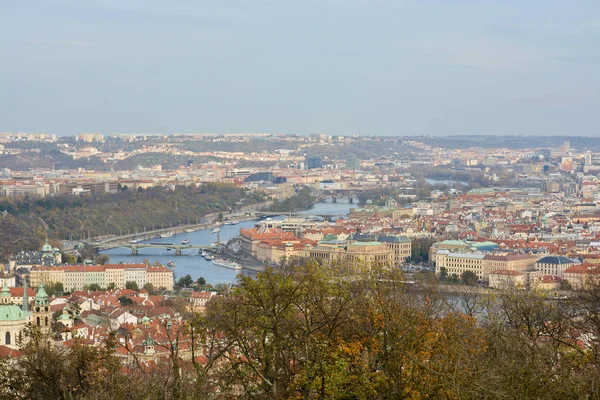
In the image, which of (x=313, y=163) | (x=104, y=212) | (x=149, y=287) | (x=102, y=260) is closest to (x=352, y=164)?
(x=313, y=163)

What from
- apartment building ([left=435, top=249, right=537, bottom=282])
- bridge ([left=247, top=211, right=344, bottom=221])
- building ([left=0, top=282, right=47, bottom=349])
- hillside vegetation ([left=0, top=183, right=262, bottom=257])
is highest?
building ([left=0, top=282, right=47, bottom=349])

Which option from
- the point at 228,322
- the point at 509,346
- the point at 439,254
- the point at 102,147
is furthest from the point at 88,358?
the point at 102,147

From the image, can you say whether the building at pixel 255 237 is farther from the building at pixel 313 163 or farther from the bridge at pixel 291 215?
the building at pixel 313 163

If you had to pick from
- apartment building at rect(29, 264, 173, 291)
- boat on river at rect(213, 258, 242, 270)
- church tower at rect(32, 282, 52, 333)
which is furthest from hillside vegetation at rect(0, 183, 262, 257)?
church tower at rect(32, 282, 52, 333)

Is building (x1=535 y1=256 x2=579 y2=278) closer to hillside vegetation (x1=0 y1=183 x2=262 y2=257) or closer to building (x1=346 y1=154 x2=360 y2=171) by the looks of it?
hillside vegetation (x1=0 y1=183 x2=262 y2=257)

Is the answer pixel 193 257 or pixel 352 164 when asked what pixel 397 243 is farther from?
pixel 352 164

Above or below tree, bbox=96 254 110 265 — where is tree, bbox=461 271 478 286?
above

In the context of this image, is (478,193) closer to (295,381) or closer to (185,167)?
(185,167)
